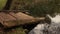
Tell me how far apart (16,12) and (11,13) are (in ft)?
0.83

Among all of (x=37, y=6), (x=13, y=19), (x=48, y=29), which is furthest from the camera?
Result: (x=37, y=6)

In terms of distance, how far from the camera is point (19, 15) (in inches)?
216

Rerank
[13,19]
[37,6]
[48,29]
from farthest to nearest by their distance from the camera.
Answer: [37,6], [13,19], [48,29]

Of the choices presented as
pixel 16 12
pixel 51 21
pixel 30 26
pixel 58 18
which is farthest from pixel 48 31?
pixel 16 12

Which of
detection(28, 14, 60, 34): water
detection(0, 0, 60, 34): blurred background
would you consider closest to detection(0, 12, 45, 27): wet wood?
detection(28, 14, 60, 34): water

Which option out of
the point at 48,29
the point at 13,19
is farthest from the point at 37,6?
the point at 48,29

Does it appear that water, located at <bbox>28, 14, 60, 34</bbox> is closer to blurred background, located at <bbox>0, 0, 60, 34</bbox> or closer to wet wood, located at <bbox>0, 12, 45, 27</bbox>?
wet wood, located at <bbox>0, 12, 45, 27</bbox>

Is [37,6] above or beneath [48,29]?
beneath

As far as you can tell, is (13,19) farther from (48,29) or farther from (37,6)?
(37,6)

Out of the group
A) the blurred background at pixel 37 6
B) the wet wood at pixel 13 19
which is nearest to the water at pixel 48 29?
the wet wood at pixel 13 19

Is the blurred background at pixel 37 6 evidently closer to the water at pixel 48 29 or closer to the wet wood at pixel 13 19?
the wet wood at pixel 13 19

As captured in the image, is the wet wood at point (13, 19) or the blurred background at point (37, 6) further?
the blurred background at point (37, 6)

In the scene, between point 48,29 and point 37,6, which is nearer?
point 48,29

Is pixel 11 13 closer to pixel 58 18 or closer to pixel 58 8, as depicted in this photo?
pixel 58 18
